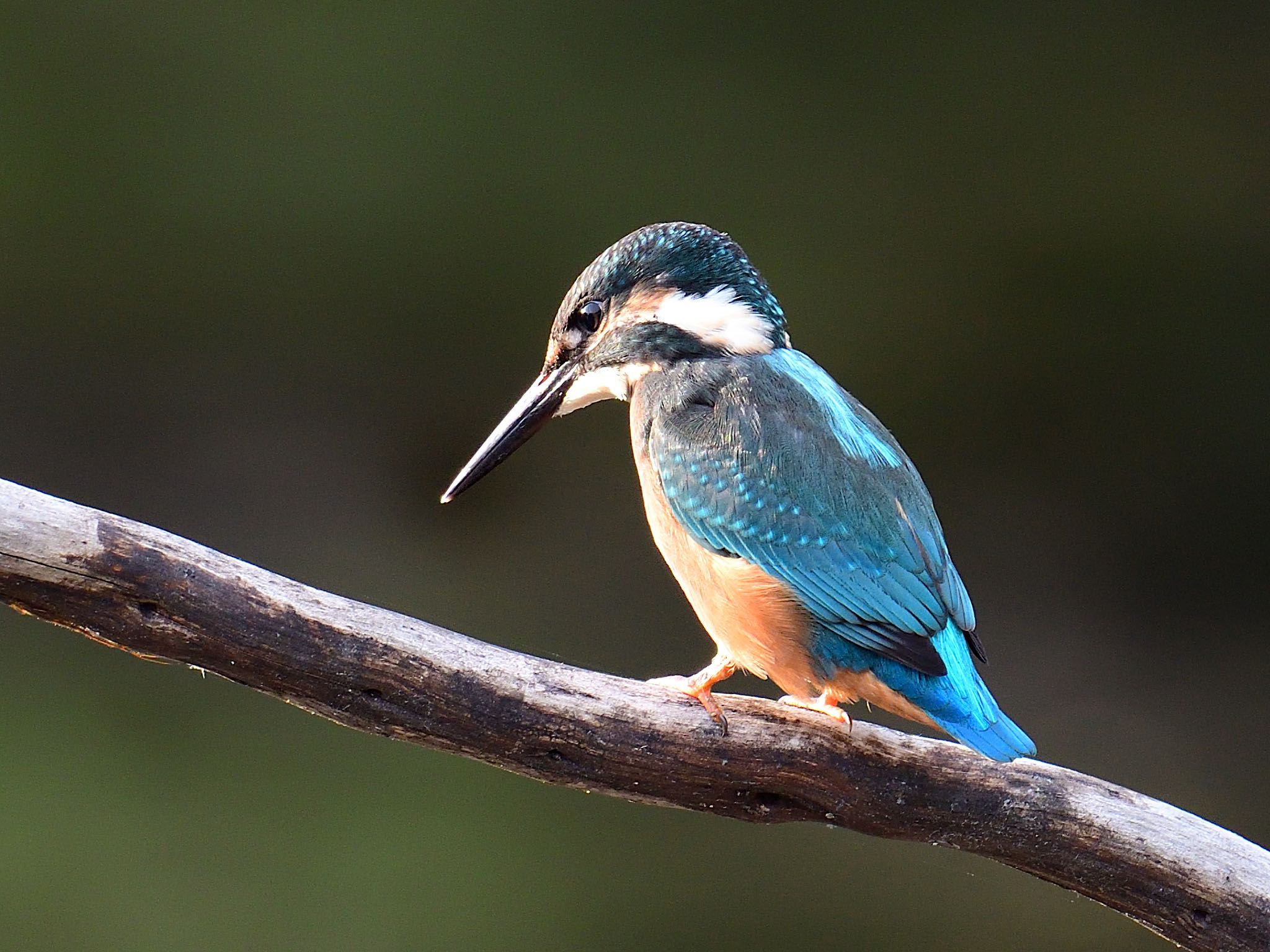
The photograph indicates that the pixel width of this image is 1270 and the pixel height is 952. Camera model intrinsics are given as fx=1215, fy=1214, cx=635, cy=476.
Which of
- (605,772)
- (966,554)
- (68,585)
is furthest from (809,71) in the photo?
(68,585)

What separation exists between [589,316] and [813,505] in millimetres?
379

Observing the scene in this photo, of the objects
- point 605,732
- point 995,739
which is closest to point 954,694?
point 995,739

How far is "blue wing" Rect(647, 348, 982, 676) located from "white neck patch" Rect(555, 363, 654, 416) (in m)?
0.10

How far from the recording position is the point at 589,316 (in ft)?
4.78

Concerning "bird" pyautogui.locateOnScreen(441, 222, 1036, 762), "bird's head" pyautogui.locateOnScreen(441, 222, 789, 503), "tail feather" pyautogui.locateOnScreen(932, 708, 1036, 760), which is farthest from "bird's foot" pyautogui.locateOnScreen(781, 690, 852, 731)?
"bird's head" pyautogui.locateOnScreen(441, 222, 789, 503)

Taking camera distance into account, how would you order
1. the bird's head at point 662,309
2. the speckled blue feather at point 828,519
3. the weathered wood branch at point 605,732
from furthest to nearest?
1. the bird's head at point 662,309
2. the speckled blue feather at point 828,519
3. the weathered wood branch at point 605,732

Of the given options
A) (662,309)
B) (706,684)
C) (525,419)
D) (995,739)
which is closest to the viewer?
(995,739)

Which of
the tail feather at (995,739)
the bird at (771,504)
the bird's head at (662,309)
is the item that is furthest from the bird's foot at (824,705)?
the bird's head at (662,309)

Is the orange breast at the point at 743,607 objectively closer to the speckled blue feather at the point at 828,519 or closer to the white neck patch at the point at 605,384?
the speckled blue feather at the point at 828,519

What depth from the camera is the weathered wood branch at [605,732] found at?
107cm

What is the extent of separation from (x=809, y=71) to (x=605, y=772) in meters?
1.64

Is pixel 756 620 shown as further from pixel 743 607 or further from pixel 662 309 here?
pixel 662 309

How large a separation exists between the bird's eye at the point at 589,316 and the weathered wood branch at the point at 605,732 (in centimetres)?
45

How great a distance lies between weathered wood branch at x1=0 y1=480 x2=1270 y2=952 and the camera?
42.3 inches
